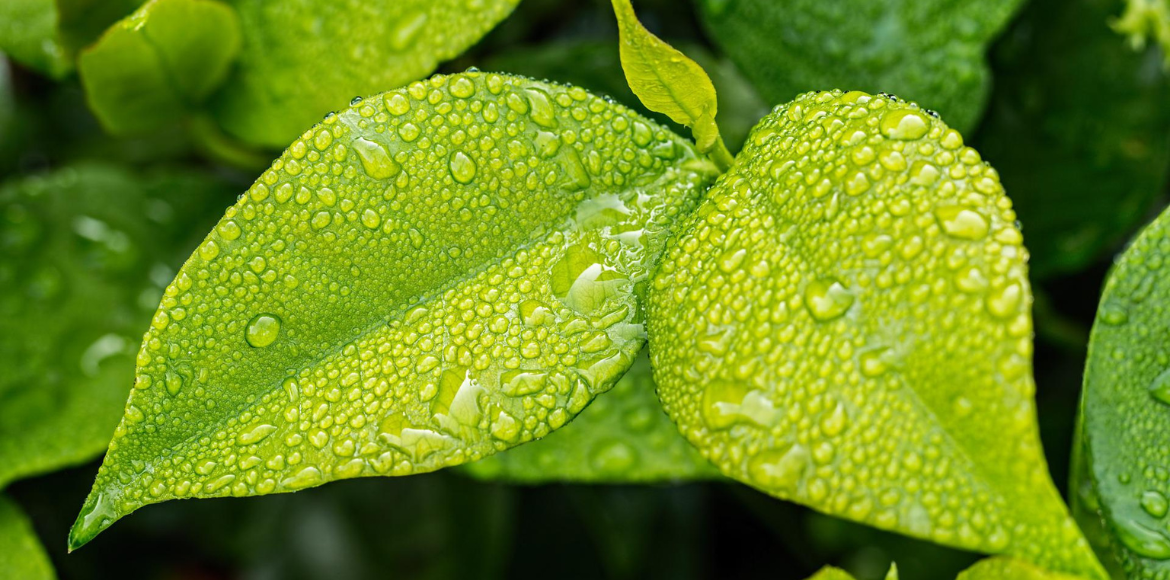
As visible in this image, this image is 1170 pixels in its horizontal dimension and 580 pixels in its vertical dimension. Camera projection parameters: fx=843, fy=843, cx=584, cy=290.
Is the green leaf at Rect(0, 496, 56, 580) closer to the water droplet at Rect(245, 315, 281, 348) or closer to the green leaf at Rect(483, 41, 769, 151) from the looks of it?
the water droplet at Rect(245, 315, 281, 348)

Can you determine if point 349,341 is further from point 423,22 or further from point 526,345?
point 423,22

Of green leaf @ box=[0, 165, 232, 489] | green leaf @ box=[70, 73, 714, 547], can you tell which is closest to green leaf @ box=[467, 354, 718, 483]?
green leaf @ box=[70, 73, 714, 547]

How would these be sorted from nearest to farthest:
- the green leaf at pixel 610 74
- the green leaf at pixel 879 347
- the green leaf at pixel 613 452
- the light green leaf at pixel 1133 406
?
1. the green leaf at pixel 879 347
2. the light green leaf at pixel 1133 406
3. the green leaf at pixel 613 452
4. the green leaf at pixel 610 74

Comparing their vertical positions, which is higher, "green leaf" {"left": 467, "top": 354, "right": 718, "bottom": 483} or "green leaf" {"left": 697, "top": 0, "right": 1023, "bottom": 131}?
"green leaf" {"left": 697, "top": 0, "right": 1023, "bottom": 131}

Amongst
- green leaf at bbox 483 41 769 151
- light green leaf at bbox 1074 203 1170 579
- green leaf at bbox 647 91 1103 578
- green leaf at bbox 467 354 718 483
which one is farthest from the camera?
green leaf at bbox 483 41 769 151

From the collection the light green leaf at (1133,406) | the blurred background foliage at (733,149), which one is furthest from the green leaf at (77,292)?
the light green leaf at (1133,406)

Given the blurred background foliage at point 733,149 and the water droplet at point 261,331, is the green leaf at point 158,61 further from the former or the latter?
the water droplet at point 261,331

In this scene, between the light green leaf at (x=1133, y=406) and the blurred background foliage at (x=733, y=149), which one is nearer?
the light green leaf at (x=1133, y=406)

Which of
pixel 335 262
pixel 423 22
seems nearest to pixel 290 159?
pixel 335 262
